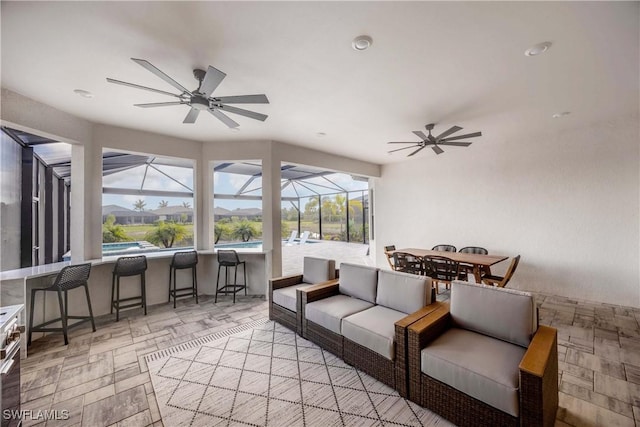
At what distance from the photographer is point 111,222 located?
450 centimetres

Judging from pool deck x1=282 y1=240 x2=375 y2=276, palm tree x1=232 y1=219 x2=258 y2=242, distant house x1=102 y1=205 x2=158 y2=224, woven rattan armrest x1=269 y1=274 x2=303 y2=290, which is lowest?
pool deck x1=282 y1=240 x2=375 y2=276

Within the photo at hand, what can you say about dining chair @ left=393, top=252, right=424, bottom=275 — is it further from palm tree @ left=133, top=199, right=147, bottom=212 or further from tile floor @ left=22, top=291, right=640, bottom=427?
palm tree @ left=133, top=199, right=147, bottom=212

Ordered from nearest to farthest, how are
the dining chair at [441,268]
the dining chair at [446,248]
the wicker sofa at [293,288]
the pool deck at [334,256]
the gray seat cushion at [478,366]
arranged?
1. the gray seat cushion at [478,366]
2. the wicker sofa at [293,288]
3. the dining chair at [441,268]
4. the dining chair at [446,248]
5. the pool deck at [334,256]

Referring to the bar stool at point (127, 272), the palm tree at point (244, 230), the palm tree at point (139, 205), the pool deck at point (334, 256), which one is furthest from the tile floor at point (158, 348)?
the pool deck at point (334, 256)

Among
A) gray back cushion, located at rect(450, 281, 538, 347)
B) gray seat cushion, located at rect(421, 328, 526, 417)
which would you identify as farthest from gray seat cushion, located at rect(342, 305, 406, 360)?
gray back cushion, located at rect(450, 281, 538, 347)

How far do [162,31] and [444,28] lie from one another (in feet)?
7.27

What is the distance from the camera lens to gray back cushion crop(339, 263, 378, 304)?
9.42ft

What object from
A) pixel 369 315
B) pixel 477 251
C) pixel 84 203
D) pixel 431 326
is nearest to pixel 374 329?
pixel 369 315

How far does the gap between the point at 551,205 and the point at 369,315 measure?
4397 mm

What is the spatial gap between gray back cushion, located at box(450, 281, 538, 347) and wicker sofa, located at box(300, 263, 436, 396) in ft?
0.85

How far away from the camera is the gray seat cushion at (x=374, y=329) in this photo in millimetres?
2117

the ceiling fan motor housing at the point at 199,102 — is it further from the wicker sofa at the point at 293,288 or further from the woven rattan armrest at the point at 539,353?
the woven rattan armrest at the point at 539,353

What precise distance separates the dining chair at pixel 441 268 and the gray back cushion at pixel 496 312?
1836 mm

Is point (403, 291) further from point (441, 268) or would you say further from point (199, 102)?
point (199, 102)
